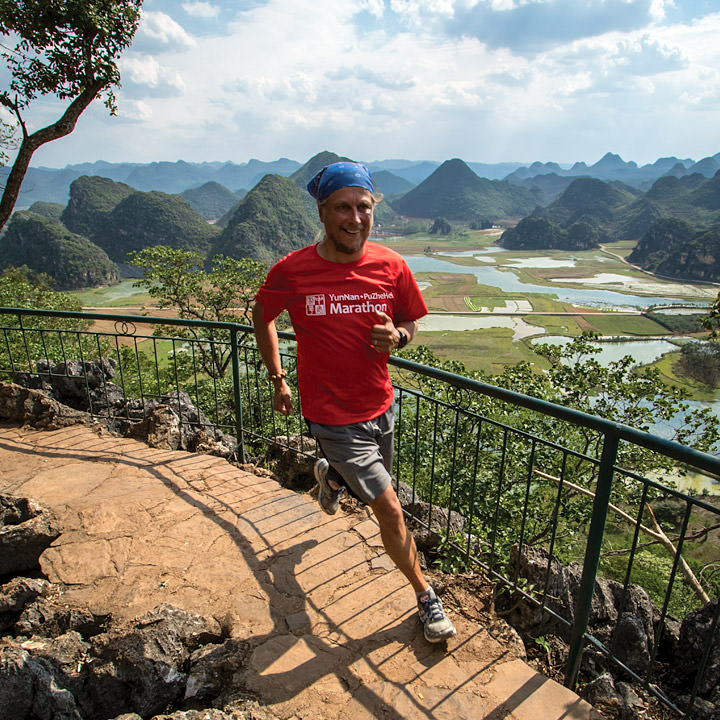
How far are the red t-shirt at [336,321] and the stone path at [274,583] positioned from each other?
1089 mm

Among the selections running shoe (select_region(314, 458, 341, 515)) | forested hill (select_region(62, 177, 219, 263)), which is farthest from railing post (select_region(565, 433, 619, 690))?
forested hill (select_region(62, 177, 219, 263))

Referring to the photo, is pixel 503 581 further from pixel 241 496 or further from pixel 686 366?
pixel 686 366

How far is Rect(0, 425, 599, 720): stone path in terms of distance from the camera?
2068 millimetres

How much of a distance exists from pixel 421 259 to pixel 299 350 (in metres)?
133

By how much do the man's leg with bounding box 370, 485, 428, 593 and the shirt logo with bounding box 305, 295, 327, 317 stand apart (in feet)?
2.70

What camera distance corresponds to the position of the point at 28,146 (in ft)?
28.0

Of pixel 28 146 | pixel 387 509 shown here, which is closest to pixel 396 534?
pixel 387 509

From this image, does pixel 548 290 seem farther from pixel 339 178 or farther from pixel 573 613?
pixel 339 178

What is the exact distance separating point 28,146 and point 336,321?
9.26m

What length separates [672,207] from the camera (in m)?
151

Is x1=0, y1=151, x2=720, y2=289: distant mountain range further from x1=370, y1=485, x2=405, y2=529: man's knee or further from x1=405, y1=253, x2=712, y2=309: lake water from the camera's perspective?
x1=370, y1=485, x2=405, y2=529: man's knee

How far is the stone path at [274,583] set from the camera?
6.79ft

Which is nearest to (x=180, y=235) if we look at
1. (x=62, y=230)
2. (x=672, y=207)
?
(x=62, y=230)

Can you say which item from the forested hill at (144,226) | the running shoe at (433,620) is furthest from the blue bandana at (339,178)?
the forested hill at (144,226)
